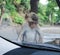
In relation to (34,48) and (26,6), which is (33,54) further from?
(26,6)

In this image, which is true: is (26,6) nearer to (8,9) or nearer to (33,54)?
(8,9)

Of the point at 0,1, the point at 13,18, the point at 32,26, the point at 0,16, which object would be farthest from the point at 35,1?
the point at 13,18

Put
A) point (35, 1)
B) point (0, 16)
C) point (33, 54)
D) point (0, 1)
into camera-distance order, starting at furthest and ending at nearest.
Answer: point (0, 16) → point (0, 1) → point (35, 1) → point (33, 54)

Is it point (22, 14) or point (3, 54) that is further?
point (22, 14)

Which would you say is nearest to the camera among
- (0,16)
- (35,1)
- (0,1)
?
(35,1)

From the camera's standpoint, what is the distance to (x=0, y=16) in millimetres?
16594

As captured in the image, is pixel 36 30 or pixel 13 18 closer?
pixel 36 30

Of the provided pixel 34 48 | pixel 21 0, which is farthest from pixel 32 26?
pixel 21 0

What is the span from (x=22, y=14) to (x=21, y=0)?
1315 mm

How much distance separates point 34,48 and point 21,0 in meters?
15.0

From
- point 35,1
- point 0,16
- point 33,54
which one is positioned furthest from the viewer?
point 0,16

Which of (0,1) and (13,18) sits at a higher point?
(0,1)

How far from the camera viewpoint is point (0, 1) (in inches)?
611

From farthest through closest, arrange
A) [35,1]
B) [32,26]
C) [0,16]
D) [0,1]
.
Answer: [0,16], [0,1], [35,1], [32,26]
